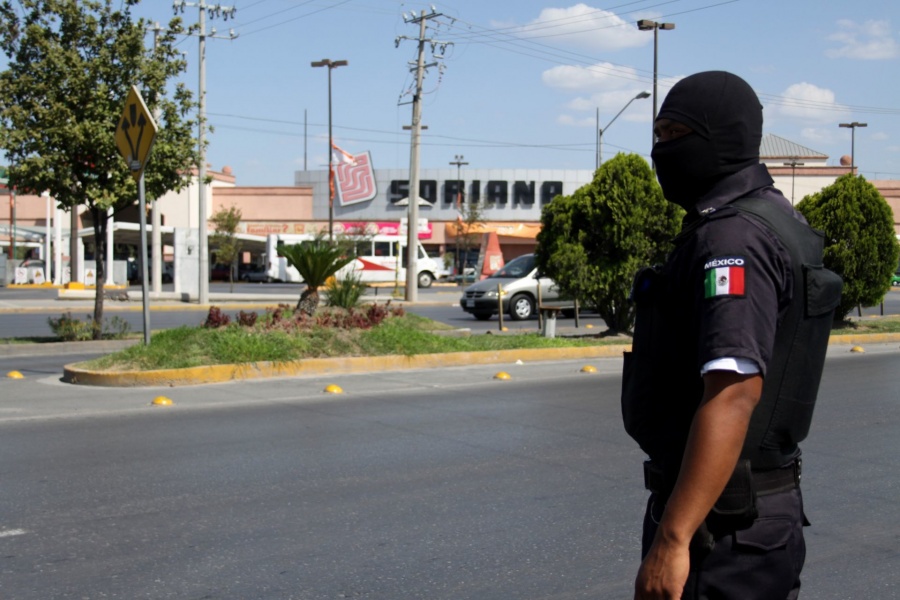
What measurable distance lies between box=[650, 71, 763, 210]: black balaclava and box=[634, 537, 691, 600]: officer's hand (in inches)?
35.8

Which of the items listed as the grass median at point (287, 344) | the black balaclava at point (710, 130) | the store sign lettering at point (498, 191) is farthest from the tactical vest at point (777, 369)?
the store sign lettering at point (498, 191)

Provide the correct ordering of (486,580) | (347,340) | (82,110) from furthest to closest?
(82,110)
(347,340)
(486,580)

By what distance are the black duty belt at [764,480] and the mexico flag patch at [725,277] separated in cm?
46

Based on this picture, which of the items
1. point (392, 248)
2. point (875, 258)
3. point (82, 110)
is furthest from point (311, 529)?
point (392, 248)

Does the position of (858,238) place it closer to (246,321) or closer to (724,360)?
(246,321)

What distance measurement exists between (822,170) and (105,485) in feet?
208

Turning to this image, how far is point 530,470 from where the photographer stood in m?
7.70

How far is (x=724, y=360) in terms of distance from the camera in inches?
89.8

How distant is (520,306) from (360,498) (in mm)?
19583

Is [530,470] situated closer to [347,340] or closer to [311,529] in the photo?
[311,529]

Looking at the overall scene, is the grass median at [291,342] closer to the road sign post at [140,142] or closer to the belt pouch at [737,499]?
the road sign post at [140,142]

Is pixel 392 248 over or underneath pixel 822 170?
underneath

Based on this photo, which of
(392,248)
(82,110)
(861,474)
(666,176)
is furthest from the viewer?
(392,248)

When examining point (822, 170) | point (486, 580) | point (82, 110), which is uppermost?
point (822, 170)
